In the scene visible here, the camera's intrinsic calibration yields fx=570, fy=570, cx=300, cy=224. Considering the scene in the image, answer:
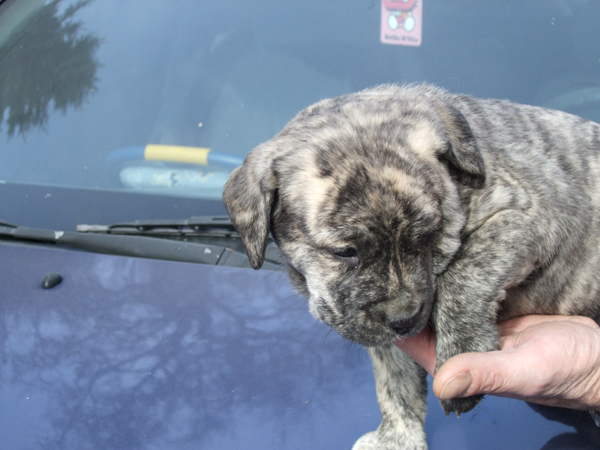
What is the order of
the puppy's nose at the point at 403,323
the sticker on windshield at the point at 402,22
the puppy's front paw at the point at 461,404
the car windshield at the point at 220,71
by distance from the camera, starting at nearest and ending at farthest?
the puppy's nose at the point at 403,323 → the puppy's front paw at the point at 461,404 → the car windshield at the point at 220,71 → the sticker on windshield at the point at 402,22

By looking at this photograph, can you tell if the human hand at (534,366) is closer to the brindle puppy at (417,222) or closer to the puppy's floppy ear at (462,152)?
the brindle puppy at (417,222)

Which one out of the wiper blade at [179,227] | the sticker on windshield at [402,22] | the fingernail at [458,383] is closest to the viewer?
the fingernail at [458,383]

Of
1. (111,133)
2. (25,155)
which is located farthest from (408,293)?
(25,155)

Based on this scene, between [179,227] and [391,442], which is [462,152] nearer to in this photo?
[391,442]

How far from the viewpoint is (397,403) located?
9.97ft

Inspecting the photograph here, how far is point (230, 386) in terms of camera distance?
2912 millimetres

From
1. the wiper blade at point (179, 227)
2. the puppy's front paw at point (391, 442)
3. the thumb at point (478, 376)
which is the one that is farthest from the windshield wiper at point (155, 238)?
the thumb at point (478, 376)

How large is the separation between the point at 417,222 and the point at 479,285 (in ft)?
1.49

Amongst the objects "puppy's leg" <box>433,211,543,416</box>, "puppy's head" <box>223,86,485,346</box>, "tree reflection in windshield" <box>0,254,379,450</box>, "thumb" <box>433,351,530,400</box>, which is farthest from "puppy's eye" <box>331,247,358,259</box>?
"tree reflection in windshield" <box>0,254,379,450</box>

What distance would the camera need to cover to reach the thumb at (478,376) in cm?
217

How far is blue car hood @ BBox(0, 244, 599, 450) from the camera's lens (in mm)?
2670

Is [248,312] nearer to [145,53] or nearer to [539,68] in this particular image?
[145,53]

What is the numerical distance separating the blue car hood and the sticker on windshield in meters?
2.10

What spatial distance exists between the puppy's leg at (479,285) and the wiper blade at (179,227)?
155 centimetres
